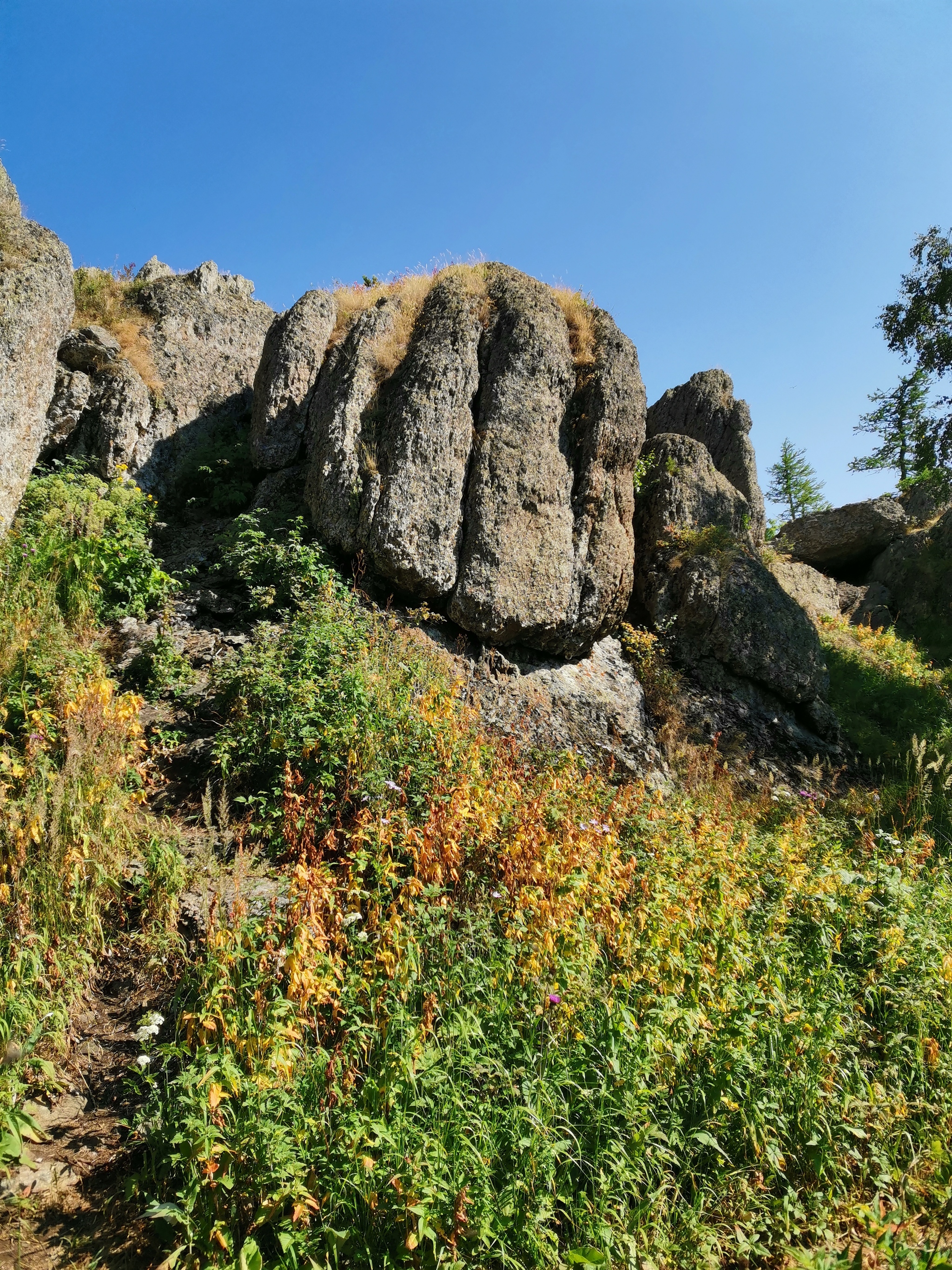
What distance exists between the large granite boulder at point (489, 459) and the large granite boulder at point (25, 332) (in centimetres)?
323

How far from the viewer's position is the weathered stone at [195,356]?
9.93 meters

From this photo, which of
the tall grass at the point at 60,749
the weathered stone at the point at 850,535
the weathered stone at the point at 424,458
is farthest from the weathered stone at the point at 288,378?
the weathered stone at the point at 850,535

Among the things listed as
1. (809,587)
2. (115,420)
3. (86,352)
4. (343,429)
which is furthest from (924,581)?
(86,352)

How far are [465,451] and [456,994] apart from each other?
23.7 ft

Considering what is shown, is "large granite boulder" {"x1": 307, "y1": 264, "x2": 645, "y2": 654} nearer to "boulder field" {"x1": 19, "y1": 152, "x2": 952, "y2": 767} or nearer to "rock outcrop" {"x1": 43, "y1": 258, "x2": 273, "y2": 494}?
"boulder field" {"x1": 19, "y1": 152, "x2": 952, "y2": 767}

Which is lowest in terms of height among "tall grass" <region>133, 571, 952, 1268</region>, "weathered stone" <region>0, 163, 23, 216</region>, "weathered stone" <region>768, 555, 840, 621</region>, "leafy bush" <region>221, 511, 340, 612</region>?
"tall grass" <region>133, 571, 952, 1268</region>

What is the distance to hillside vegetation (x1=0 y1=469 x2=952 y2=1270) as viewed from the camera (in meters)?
2.84

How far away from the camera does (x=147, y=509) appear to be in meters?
8.82

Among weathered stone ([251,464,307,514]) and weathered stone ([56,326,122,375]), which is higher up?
weathered stone ([56,326,122,375])

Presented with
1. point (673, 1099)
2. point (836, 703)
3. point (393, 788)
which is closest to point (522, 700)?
point (393, 788)

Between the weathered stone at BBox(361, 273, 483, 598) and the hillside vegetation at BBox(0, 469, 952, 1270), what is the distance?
214cm

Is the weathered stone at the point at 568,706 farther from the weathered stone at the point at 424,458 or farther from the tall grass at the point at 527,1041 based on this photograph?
the tall grass at the point at 527,1041

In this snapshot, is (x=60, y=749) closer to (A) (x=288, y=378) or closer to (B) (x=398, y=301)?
(A) (x=288, y=378)

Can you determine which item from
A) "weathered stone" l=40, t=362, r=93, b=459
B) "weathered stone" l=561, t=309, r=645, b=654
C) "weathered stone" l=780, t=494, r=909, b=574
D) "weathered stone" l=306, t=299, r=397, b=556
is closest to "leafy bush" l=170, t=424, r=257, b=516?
"weathered stone" l=306, t=299, r=397, b=556
